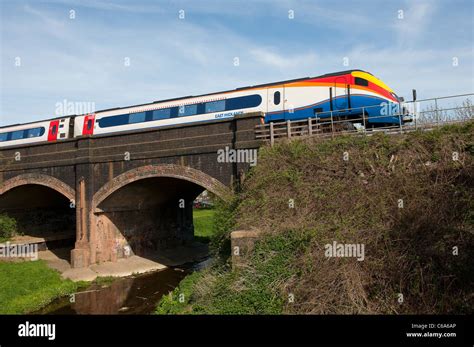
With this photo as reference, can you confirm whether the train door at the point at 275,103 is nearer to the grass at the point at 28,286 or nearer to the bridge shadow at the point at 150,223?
the bridge shadow at the point at 150,223

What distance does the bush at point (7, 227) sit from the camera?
26.6m

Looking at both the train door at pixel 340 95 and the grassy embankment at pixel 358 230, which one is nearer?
the grassy embankment at pixel 358 230

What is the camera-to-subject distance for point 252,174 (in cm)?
1468

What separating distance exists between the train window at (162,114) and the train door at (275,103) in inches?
230

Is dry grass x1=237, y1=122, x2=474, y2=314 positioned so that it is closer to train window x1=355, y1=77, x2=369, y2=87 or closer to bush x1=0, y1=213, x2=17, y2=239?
train window x1=355, y1=77, x2=369, y2=87

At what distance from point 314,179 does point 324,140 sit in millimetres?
1984

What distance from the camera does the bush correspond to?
87.4 ft

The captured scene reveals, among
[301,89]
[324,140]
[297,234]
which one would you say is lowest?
[297,234]

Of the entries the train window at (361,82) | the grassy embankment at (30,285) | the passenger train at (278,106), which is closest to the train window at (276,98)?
the passenger train at (278,106)
